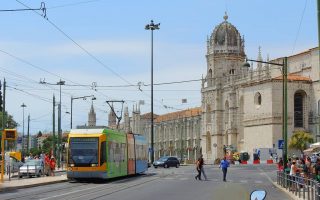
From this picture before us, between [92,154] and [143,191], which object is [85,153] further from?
[143,191]

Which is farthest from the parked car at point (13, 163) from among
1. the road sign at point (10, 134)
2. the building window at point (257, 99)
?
the building window at point (257, 99)

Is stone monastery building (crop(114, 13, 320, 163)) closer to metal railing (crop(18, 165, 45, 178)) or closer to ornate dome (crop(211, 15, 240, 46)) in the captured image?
ornate dome (crop(211, 15, 240, 46))

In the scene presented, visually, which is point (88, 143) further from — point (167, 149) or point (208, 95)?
point (167, 149)

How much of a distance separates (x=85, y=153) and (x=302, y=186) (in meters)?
14.0

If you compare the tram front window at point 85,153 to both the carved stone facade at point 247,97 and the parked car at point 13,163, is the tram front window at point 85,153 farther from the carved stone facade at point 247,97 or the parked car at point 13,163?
the carved stone facade at point 247,97

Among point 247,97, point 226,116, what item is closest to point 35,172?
point 247,97

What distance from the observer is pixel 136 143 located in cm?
4353

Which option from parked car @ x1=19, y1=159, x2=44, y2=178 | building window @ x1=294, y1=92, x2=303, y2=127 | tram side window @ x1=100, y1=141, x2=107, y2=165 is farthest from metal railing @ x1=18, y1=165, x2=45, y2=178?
building window @ x1=294, y1=92, x2=303, y2=127

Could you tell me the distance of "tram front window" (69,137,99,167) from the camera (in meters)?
33.8

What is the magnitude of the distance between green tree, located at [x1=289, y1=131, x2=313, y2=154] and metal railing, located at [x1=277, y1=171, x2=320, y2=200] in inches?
2565

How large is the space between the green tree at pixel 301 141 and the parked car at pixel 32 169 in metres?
56.9

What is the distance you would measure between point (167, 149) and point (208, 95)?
40572 millimetres

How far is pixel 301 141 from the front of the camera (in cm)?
9512

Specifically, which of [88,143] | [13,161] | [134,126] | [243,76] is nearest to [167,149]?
[134,126]
